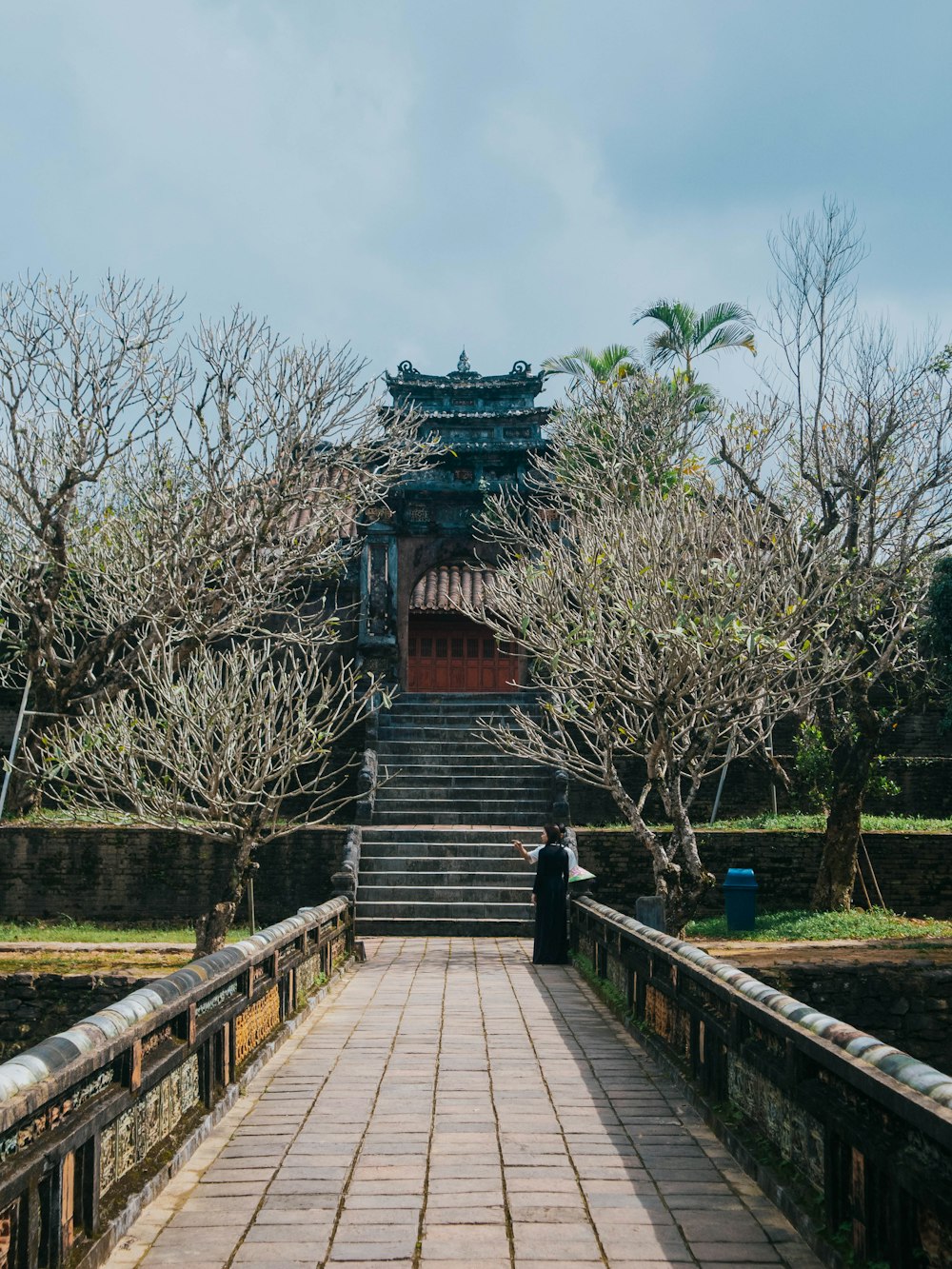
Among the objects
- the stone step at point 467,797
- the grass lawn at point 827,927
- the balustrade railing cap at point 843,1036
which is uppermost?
the stone step at point 467,797

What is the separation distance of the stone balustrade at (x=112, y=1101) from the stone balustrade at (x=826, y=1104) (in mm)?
2623

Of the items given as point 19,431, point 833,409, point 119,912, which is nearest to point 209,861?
point 119,912

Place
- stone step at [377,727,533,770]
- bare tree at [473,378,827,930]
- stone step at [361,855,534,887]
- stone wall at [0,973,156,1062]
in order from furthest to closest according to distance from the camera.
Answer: stone step at [377,727,533,770] → stone step at [361,855,534,887] → bare tree at [473,378,827,930] → stone wall at [0,973,156,1062]

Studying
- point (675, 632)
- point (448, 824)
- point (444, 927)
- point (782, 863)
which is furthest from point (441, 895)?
point (675, 632)

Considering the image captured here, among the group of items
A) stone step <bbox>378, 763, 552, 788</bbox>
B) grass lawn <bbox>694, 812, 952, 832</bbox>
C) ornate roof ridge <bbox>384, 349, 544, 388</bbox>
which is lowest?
grass lawn <bbox>694, 812, 952, 832</bbox>

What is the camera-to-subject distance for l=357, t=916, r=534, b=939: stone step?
1586cm

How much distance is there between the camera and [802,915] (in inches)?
688

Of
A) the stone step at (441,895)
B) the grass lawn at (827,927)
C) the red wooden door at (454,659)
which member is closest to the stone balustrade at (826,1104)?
the stone step at (441,895)

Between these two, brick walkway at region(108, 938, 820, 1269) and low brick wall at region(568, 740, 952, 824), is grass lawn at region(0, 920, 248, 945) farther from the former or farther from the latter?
brick walkway at region(108, 938, 820, 1269)

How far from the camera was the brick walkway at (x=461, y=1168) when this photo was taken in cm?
433

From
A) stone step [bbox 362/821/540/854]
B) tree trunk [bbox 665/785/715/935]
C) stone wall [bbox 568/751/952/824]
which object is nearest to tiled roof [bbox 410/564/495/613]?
stone wall [bbox 568/751/952/824]

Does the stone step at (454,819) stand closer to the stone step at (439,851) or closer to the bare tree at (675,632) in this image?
the stone step at (439,851)

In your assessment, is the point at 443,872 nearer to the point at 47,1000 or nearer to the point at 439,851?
the point at 439,851

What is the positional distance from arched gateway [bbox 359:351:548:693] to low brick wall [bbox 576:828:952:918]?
24.6ft
